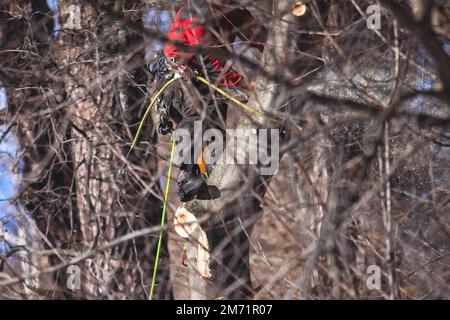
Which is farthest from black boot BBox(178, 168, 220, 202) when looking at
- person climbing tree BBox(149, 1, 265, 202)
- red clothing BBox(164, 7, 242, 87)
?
red clothing BBox(164, 7, 242, 87)

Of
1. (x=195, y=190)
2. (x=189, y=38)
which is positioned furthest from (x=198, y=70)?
(x=195, y=190)

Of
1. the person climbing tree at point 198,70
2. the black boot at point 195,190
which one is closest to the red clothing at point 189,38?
the person climbing tree at point 198,70

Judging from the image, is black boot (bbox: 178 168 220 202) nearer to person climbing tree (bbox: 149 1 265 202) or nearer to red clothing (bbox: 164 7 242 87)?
person climbing tree (bbox: 149 1 265 202)

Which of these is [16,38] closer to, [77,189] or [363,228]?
[77,189]

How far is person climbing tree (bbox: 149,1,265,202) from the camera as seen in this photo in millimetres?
4648

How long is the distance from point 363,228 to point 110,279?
2361 mm

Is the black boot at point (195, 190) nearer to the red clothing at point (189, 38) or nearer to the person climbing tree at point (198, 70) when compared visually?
the person climbing tree at point (198, 70)

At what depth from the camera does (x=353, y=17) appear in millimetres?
5129

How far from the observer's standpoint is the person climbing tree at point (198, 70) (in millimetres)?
4648

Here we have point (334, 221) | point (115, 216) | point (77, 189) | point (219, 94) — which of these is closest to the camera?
point (334, 221)

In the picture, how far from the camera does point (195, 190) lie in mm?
5836

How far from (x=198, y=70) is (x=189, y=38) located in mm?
520

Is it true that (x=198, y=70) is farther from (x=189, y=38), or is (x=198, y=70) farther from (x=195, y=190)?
(x=195, y=190)
